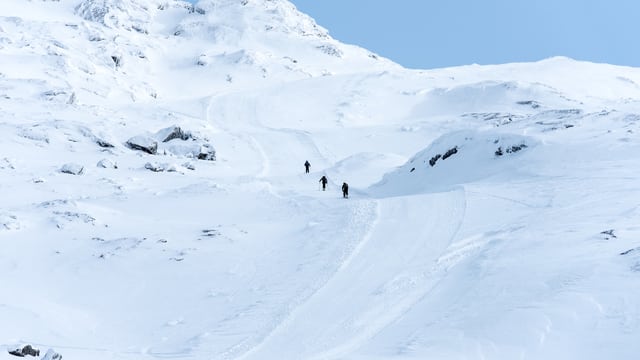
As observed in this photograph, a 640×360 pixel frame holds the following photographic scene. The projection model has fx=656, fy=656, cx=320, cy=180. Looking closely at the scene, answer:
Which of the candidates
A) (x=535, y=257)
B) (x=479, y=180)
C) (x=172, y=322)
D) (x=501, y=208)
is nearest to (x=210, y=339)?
(x=172, y=322)

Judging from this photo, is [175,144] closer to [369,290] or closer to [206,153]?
[206,153]

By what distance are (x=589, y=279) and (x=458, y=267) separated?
4872mm

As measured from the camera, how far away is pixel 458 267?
2038cm

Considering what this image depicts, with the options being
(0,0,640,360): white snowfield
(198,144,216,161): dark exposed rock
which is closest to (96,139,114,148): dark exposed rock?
(0,0,640,360): white snowfield

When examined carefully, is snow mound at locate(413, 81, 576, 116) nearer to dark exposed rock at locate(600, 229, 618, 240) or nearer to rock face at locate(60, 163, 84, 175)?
rock face at locate(60, 163, 84, 175)

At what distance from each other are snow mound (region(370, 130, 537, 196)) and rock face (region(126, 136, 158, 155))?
19.1 meters

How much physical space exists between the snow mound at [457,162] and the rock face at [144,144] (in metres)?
19.1

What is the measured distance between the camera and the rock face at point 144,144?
49938mm

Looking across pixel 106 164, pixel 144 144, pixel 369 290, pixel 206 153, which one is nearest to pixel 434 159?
pixel 206 153

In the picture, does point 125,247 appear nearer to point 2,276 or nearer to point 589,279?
point 2,276

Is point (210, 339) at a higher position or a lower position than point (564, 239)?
lower

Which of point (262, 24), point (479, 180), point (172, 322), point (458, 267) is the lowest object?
point (172, 322)

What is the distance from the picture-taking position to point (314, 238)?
26547mm

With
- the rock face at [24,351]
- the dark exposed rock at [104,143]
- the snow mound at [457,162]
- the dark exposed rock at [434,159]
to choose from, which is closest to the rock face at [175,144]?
the dark exposed rock at [104,143]
